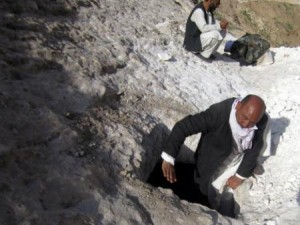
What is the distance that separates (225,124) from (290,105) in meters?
1.81

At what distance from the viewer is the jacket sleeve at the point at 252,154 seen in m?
3.83

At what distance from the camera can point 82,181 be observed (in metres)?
3.02

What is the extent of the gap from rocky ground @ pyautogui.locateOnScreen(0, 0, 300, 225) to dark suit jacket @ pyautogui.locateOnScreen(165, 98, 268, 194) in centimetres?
42

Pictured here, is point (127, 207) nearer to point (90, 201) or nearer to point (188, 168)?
point (90, 201)

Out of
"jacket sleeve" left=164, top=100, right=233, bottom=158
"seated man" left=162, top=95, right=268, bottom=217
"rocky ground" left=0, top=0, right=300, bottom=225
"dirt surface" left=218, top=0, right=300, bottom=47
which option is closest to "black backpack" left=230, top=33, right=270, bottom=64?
"rocky ground" left=0, top=0, right=300, bottom=225

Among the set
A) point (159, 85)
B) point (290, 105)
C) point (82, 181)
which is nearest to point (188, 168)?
point (159, 85)

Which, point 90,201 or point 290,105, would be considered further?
point 290,105

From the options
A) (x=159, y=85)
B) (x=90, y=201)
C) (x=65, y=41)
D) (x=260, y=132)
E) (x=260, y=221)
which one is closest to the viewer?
(x=90, y=201)

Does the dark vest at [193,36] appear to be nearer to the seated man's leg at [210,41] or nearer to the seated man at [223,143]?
the seated man's leg at [210,41]

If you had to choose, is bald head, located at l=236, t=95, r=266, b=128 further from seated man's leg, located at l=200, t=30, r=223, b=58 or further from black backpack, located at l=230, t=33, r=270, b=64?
black backpack, located at l=230, t=33, r=270, b=64

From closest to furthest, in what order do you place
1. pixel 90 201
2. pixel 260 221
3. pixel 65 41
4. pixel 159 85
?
pixel 90 201, pixel 260 221, pixel 65 41, pixel 159 85

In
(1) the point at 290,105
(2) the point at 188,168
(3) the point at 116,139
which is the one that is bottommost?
(2) the point at 188,168

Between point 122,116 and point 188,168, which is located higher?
point 122,116

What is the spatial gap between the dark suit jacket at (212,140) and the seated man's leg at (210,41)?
7.25ft
